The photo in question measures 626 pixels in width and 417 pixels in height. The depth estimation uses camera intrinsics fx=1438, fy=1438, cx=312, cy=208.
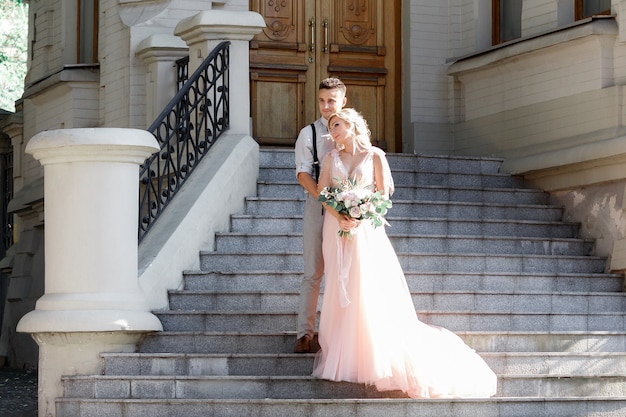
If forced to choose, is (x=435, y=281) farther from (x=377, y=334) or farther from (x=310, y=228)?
(x=377, y=334)

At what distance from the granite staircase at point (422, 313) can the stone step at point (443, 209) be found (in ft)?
0.04

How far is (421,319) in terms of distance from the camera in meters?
10.3

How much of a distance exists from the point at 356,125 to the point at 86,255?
A: 2067mm

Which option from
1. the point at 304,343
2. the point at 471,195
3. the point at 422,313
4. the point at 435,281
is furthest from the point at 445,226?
the point at 304,343

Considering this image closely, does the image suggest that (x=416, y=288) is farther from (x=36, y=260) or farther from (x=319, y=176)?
(x=36, y=260)

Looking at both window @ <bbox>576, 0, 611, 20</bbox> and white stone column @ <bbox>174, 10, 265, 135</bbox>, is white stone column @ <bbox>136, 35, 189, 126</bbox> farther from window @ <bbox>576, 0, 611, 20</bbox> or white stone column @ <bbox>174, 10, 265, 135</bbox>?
window @ <bbox>576, 0, 611, 20</bbox>

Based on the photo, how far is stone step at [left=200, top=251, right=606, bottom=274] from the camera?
11055 millimetres

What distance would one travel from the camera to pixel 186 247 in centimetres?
1090

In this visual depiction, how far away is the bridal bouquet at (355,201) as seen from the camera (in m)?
9.16

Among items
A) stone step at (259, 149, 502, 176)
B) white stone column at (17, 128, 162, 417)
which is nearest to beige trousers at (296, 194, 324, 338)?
white stone column at (17, 128, 162, 417)

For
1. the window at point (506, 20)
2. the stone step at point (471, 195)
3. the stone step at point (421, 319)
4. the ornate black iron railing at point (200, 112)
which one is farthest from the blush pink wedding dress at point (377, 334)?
the window at point (506, 20)

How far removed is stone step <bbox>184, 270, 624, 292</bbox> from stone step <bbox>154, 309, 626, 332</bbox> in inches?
18.8

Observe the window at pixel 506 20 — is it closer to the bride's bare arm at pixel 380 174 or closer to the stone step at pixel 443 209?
the stone step at pixel 443 209

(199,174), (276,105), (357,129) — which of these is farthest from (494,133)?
(357,129)
